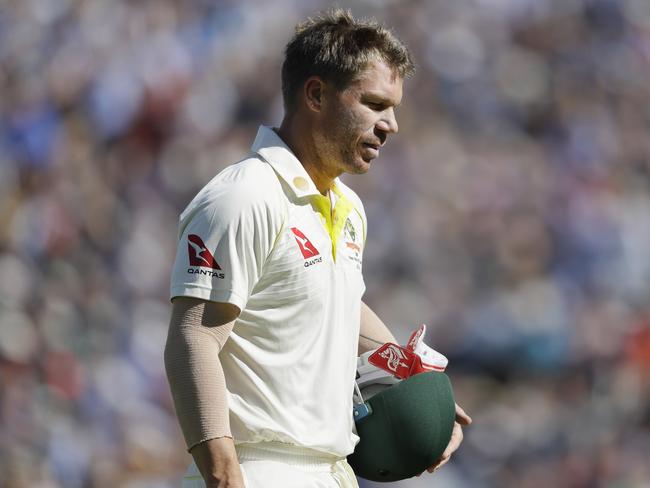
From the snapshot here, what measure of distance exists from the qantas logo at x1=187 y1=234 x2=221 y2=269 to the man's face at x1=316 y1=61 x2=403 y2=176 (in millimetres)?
441

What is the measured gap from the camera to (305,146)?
2574mm

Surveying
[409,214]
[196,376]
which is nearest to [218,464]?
[196,376]

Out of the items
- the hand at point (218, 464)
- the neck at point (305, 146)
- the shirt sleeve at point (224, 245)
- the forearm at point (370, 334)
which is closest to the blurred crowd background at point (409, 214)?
the forearm at point (370, 334)

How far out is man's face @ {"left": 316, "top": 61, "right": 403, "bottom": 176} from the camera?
2520mm

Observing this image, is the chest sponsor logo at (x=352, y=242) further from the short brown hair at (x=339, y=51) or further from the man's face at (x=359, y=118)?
the short brown hair at (x=339, y=51)

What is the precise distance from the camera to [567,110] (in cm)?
575

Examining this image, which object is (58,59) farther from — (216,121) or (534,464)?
(534,464)

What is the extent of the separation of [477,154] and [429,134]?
0.27 metres

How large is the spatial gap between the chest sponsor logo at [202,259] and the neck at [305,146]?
41 centimetres

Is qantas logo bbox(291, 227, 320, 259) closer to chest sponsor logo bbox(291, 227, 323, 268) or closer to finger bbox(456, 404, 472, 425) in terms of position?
chest sponsor logo bbox(291, 227, 323, 268)

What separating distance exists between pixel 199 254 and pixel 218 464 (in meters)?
0.42

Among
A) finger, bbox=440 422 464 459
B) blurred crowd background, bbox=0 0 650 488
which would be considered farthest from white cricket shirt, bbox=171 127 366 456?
blurred crowd background, bbox=0 0 650 488

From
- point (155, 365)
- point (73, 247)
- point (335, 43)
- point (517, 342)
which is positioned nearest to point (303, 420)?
point (335, 43)

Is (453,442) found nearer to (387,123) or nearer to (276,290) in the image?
(276,290)
